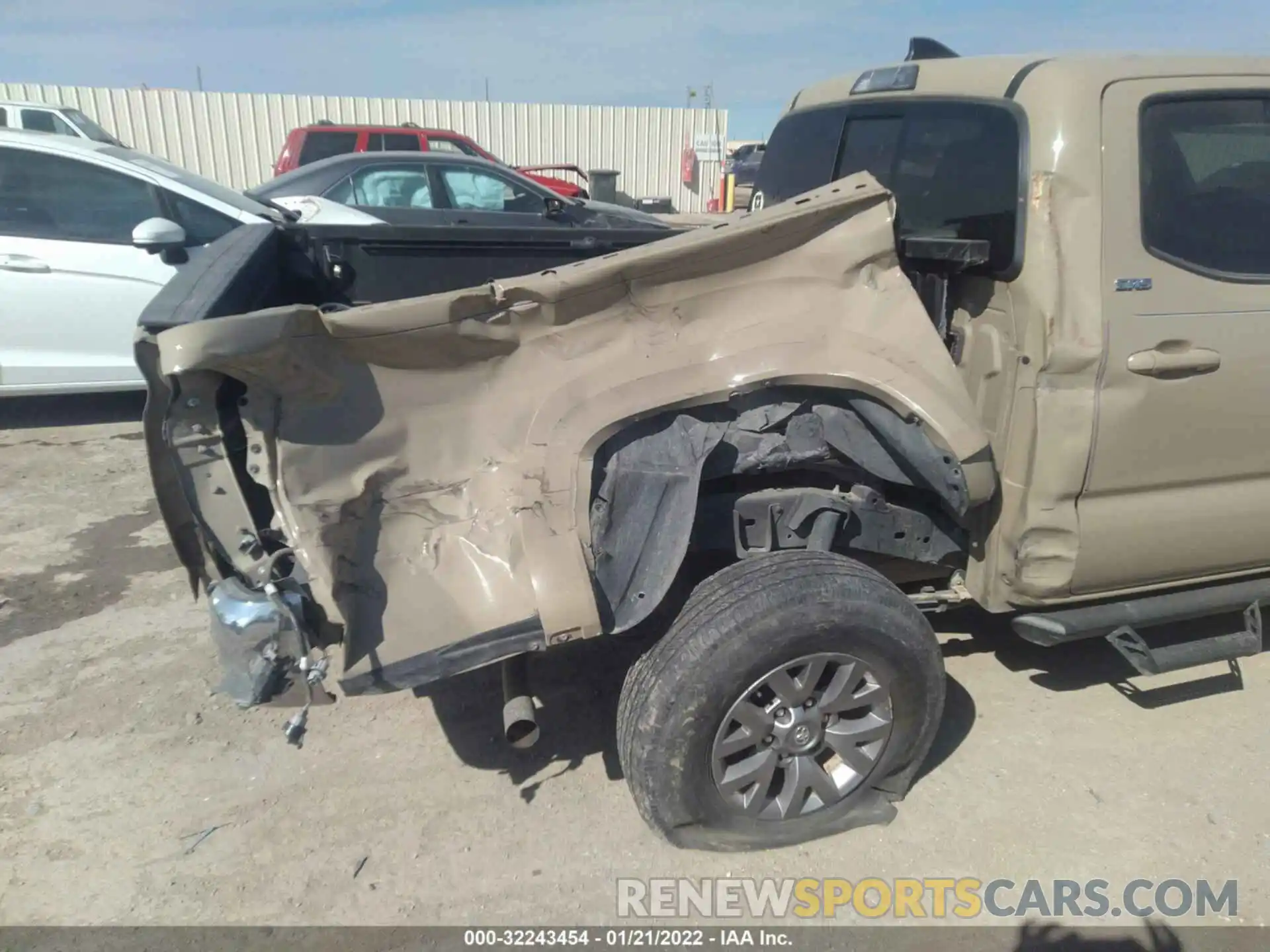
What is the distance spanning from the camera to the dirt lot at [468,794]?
2.70 m

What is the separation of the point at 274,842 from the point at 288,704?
0.78 m

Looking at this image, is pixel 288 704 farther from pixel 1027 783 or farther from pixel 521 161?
pixel 521 161

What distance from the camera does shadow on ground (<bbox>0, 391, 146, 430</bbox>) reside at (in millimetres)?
6709

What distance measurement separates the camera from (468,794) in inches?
121

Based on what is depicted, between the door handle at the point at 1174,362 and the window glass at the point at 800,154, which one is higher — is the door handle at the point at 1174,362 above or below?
below

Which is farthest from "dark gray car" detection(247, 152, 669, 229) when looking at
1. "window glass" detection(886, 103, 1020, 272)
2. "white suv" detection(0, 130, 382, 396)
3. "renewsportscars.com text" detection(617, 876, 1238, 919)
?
"renewsportscars.com text" detection(617, 876, 1238, 919)

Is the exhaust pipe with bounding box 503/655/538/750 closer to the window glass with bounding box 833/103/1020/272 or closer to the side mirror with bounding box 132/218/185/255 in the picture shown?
the window glass with bounding box 833/103/1020/272

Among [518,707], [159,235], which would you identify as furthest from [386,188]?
[518,707]

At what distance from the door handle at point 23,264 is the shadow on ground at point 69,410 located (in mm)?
1150

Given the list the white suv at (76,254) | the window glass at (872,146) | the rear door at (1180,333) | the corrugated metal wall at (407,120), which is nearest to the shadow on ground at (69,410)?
the white suv at (76,254)

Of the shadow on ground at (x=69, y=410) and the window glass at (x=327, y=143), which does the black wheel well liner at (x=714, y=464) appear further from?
the window glass at (x=327, y=143)

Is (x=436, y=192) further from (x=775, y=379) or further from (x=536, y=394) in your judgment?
(x=775, y=379)

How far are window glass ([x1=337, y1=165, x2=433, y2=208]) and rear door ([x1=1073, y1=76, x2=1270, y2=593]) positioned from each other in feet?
24.8

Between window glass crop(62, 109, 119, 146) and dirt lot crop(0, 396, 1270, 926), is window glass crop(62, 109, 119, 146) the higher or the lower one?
the higher one
